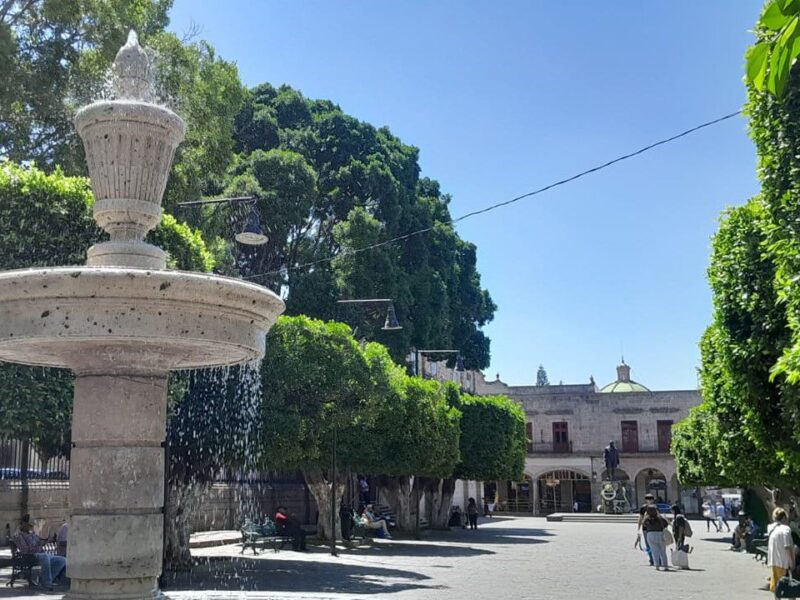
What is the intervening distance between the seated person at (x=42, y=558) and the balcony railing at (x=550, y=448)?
148ft

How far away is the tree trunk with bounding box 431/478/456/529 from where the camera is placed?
32641 mm

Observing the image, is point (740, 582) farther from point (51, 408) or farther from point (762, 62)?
point (762, 62)

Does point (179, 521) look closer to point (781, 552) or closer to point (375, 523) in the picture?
point (781, 552)

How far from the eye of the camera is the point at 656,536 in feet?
58.1

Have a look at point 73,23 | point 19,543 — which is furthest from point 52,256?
point 73,23

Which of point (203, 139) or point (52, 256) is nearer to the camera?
point (52, 256)

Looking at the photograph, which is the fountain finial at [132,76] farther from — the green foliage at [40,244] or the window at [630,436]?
the window at [630,436]

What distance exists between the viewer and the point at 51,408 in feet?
34.5

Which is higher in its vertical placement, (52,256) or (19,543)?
(52,256)

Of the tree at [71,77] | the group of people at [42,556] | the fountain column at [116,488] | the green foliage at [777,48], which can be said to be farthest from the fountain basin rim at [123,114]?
the tree at [71,77]

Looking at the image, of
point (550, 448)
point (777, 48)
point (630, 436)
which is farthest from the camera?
point (550, 448)

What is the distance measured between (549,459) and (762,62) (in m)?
54.7

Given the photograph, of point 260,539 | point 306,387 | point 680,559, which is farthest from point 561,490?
point 306,387

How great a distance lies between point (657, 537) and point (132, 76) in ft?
49.2
